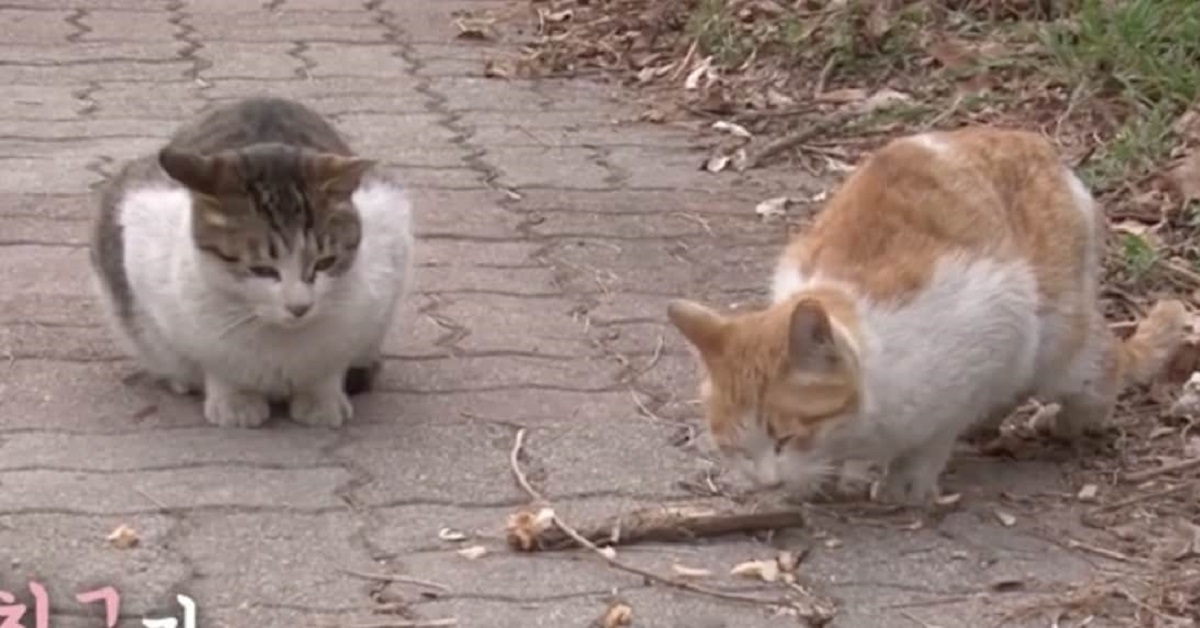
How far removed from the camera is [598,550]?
3588 mm

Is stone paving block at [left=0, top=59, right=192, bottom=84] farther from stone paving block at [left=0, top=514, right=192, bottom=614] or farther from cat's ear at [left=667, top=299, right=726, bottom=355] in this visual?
cat's ear at [left=667, top=299, right=726, bottom=355]

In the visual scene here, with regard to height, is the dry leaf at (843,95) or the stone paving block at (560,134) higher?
the dry leaf at (843,95)

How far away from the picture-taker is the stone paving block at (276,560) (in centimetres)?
Result: 339

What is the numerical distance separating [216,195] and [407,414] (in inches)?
21.9

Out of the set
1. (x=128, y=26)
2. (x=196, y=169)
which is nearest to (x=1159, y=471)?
(x=196, y=169)

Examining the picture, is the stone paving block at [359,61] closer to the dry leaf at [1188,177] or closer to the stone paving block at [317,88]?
the stone paving block at [317,88]

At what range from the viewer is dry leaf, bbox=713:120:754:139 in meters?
6.14

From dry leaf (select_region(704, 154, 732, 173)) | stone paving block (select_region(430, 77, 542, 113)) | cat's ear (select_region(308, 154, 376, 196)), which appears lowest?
stone paving block (select_region(430, 77, 542, 113))

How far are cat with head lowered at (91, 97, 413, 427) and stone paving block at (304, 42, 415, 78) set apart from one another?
2443mm

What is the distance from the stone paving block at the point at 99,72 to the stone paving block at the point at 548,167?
1.19 metres

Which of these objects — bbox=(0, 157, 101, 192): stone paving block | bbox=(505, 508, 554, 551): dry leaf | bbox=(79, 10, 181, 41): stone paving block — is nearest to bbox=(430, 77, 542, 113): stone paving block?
bbox=(79, 10, 181, 41): stone paving block

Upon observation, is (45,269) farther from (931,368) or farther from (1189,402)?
(1189,402)

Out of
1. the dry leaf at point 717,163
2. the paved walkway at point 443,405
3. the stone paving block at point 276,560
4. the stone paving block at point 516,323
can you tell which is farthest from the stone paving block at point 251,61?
the stone paving block at point 276,560

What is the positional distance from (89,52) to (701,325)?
374 centimetres
